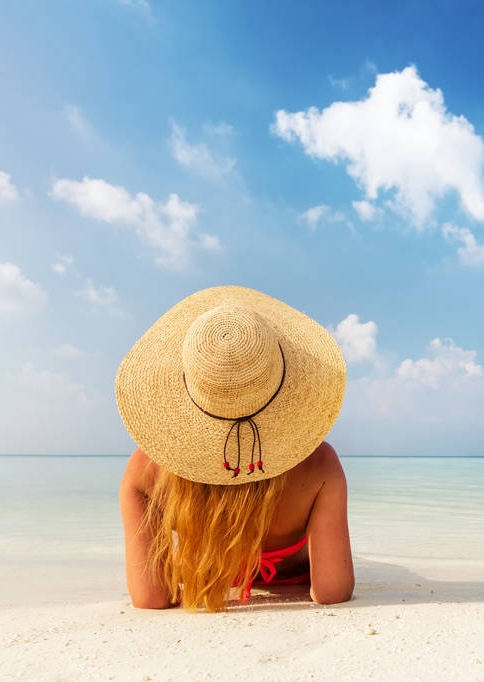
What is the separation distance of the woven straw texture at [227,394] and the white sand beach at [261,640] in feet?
1.92

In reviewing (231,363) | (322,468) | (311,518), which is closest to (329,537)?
(311,518)

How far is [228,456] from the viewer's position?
2.43 metres

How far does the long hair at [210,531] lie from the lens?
2.55 meters

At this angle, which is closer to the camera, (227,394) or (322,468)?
(227,394)

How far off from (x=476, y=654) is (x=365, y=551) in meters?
2.97

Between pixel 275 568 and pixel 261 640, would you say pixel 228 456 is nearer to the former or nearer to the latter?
pixel 261 640

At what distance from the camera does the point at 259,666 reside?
187 centimetres

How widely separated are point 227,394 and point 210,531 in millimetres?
628

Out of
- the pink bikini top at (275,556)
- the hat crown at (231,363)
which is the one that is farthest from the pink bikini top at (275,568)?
the hat crown at (231,363)

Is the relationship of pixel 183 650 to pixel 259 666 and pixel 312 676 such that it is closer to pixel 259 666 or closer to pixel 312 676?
pixel 259 666

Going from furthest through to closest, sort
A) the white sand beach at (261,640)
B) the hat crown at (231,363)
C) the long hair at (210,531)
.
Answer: the long hair at (210,531) < the hat crown at (231,363) < the white sand beach at (261,640)

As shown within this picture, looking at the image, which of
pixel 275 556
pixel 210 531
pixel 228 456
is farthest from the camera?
pixel 275 556

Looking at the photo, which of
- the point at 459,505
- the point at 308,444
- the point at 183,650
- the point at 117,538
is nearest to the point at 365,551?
the point at 117,538

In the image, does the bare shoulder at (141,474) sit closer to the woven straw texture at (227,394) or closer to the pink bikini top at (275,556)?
the woven straw texture at (227,394)
